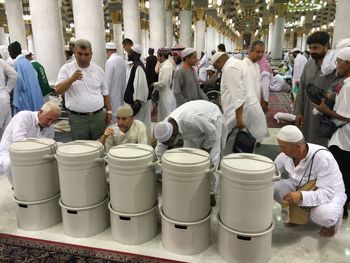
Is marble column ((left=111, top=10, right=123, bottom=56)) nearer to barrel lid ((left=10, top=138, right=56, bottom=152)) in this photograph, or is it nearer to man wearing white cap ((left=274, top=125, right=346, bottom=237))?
barrel lid ((left=10, top=138, right=56, bottom=152))

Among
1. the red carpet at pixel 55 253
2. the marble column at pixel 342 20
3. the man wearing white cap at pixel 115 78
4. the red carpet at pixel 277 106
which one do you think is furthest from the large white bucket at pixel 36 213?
the marble column at pixel 342 20

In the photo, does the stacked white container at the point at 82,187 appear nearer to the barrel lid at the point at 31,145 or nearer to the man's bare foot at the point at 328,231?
the barrel lid at the point at 31,145

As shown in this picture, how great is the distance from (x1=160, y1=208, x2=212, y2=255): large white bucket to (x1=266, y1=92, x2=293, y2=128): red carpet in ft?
14.1

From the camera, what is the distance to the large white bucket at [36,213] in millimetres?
2850

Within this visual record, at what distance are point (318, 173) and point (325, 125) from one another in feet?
2.04

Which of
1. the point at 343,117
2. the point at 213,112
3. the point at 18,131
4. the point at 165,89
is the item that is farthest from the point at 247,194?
the point at 165,89

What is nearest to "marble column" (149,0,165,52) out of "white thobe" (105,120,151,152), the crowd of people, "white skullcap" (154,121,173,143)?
the crowd of people

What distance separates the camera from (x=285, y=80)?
11.8m

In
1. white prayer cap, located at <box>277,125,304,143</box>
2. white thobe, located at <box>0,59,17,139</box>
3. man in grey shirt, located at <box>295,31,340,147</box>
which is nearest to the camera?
white prayer cap, located at <box>277,125,304,143</box>

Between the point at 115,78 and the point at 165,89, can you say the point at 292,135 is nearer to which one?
the point at 115,78

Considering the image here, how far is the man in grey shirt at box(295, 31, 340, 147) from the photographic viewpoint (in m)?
3.45

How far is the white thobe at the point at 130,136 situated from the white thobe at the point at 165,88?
7.22ft

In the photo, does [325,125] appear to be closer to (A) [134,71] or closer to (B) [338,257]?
(B) [338,257]

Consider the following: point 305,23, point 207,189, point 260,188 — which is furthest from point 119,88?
point 305,23
